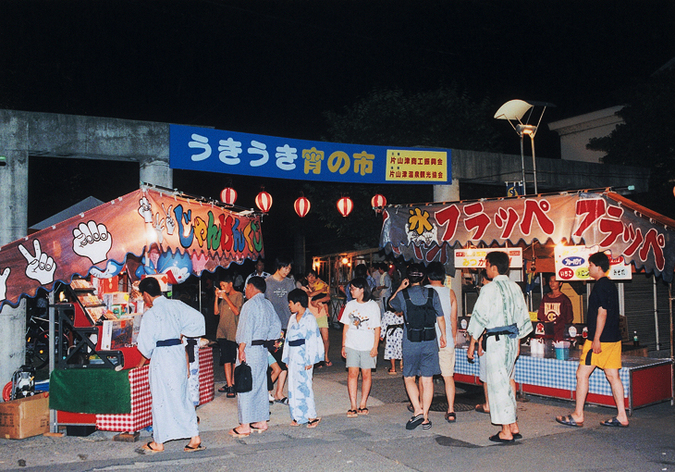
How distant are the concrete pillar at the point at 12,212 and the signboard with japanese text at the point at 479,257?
751 cm

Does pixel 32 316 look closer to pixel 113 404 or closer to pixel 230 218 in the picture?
pixel 230 218

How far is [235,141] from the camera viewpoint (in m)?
10.3

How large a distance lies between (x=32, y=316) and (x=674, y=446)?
12516 mm

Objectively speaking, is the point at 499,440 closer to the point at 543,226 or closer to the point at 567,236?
the point at 567,236

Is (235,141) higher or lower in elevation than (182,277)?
higher

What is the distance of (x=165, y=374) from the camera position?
5.89 metres

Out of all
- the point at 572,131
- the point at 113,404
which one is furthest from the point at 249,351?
the point at 572,131

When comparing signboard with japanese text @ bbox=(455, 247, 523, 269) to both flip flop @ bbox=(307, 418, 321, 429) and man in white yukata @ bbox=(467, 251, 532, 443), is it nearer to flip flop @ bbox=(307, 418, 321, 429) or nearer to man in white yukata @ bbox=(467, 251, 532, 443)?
man in white yukata @ bbox=(467, 251, 532, 443)

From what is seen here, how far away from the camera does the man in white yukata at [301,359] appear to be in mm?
6832

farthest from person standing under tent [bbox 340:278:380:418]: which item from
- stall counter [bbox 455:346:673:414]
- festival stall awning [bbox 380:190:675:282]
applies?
festival stall awning [bbox 380:190:675:282]

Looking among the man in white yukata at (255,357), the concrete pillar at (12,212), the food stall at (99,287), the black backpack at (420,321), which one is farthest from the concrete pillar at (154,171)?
the black backpack at (420,321)

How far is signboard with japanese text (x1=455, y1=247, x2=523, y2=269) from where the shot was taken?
10.3m

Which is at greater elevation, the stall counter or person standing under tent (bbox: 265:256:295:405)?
person standing under tent (bbox: 265:256:295:405)

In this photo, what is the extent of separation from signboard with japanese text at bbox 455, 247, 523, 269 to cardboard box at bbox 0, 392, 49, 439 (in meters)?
7.34
